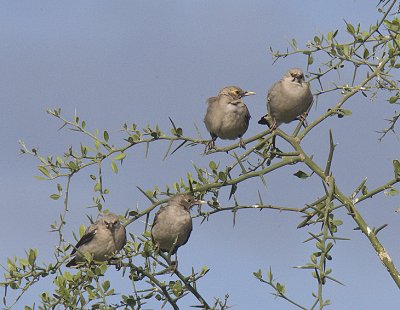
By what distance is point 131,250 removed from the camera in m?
6.43

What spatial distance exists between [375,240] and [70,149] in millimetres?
2303

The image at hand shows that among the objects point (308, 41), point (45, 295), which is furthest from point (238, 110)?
point (45, 295)

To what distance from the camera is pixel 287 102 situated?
927cm

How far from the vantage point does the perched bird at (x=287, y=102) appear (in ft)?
30.2

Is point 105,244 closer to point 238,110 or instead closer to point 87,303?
point 238,110

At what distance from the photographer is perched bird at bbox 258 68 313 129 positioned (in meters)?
9.20

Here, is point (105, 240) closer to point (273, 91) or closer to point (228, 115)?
point (228, 115)

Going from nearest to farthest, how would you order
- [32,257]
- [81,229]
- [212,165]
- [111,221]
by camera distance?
[32,257]
[212,165]
[81,229]
[111,221]

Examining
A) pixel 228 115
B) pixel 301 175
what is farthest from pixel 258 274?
pixel 228 115

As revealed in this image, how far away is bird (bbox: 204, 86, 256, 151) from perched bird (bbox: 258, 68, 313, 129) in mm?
910

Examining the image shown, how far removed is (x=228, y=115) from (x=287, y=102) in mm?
1484

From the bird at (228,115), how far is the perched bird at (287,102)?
910mm

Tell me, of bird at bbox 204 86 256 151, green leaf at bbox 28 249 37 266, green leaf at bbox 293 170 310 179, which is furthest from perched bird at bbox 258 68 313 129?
green leaf at bbox 28 249 37 266

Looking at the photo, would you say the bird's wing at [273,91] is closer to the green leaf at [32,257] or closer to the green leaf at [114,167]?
the green leaf at [114,167]
